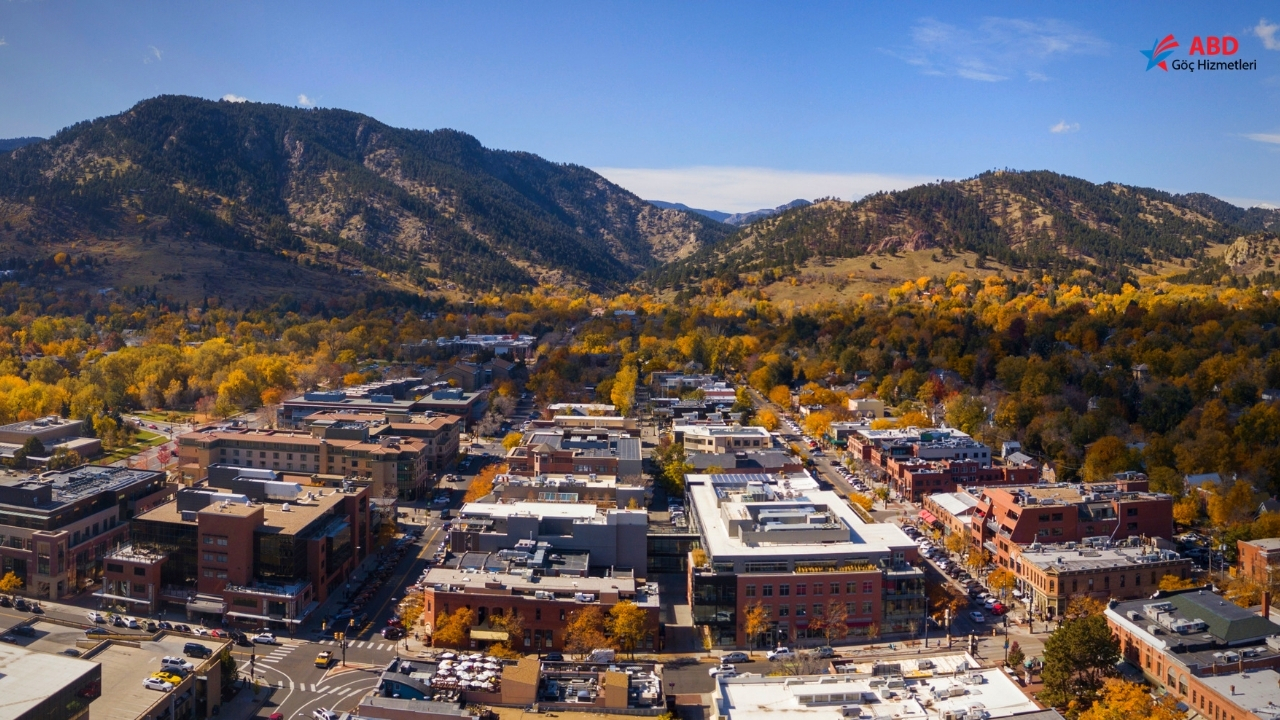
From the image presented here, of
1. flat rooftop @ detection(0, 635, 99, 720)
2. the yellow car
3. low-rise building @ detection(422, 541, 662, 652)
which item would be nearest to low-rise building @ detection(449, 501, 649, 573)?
low-rise building @ detection(422, 541, 662, 652)

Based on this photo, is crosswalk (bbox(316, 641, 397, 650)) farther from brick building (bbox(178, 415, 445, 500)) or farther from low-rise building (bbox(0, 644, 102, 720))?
brick building (bbox(178, 415, 445, 500))

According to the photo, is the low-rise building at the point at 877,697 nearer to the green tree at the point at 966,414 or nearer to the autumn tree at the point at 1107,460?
the autumn tree at the point at 1107,460

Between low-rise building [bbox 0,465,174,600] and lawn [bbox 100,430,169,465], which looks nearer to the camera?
low-rise building [bbox 0,465,174,600]

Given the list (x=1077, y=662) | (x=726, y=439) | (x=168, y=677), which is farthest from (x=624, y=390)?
(x=168, y=677)

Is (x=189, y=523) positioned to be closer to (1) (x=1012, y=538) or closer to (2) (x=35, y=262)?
(1) (x=1012, y=538)

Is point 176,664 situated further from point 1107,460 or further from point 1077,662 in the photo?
point 1107,460

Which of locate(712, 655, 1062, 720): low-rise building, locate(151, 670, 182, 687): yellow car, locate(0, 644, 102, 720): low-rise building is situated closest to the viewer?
locate(0, 644, 102, 720): low-rise building

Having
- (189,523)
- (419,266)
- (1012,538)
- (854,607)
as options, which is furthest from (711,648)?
(419,266)
